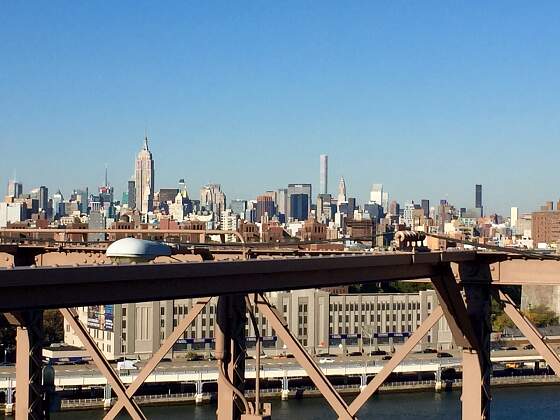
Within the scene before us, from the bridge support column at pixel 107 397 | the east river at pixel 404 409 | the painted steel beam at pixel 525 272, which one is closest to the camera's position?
the painted steel beam at pixel 525 272

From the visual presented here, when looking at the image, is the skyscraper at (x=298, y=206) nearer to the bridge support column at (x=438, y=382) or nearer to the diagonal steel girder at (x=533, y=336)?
the bridge support column at (x=438, y=382)

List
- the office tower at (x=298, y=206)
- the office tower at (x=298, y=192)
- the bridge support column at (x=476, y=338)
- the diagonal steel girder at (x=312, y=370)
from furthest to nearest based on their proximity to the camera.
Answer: the office tower at (x=298, y=192), the office tower at (x=298, y=206), the bridge support column at (x=476, y=338), the diagonal steel girder at (x=312, y=370)

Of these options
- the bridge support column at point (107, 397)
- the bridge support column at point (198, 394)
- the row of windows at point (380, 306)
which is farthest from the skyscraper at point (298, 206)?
the bridge support column at point (107, 397)

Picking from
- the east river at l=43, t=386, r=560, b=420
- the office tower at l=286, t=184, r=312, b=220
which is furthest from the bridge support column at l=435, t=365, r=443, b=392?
the office tower at l=286, t=184, r=312, b=220

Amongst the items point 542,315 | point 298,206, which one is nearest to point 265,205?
point 298,206

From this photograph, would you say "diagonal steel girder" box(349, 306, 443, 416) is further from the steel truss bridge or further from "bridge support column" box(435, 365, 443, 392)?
"bridge support column" box(435, 365, 443, 392)

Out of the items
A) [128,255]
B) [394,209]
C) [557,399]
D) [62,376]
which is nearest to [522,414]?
[557,399]

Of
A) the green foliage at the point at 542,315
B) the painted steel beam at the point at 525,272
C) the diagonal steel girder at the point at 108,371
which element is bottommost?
the green foliage at the point at 542,315
